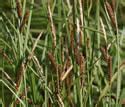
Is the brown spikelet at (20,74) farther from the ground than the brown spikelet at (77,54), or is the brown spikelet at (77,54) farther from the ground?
the brown spikelet at (77,54)

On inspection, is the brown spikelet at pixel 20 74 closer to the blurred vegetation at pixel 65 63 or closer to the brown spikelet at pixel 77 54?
the blurred vegetation at pixel 65 63

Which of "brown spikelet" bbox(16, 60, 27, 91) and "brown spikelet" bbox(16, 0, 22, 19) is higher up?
"brown spikelet" bbox(16, 0, 22, 19)

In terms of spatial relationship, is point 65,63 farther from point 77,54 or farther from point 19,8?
point 19,8

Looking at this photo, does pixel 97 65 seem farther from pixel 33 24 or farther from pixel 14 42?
pixel 33 24

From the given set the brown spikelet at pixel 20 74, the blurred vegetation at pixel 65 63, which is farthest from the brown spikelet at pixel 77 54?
the brown spikelet at pixel 20 74

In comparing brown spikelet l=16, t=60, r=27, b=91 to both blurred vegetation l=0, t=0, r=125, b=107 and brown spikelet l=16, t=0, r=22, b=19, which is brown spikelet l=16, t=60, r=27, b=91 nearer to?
blurred vegetation l=0, t=0, r=125, b=107

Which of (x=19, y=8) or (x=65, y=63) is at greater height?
(x=19, y=8)

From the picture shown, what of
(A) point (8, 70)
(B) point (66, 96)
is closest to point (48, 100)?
(B) point (66, 96)

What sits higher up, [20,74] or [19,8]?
[19,8]

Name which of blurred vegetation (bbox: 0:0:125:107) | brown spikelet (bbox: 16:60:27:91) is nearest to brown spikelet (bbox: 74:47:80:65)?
blurred vegetation (bbox: 0:0:125:107)

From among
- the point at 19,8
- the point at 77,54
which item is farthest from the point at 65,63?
the point at 19,8

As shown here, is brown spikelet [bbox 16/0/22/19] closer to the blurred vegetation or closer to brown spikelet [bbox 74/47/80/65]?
the blurred vegetation
